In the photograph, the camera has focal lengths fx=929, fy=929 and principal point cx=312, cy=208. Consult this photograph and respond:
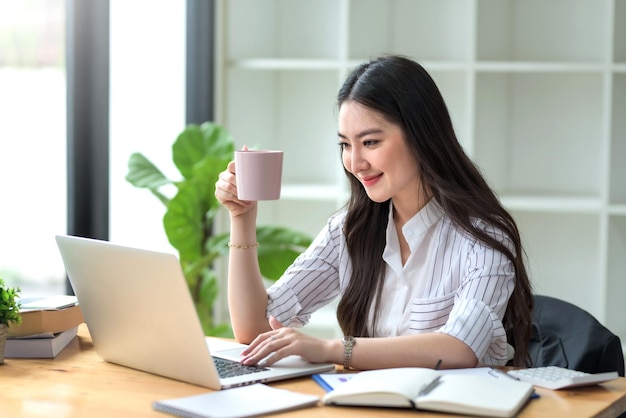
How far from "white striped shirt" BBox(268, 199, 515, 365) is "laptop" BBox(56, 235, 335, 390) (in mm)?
338

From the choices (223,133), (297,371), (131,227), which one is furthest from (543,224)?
(297,371)

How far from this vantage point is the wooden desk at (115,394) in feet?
4.75

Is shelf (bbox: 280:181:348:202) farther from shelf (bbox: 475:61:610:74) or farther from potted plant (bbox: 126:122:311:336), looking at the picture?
shelf (bbox: 475:61:610:74)

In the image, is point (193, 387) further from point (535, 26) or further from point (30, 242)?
point (535, 26)

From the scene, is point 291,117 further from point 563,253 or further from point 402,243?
point 402,243

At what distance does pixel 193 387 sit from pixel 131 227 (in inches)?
75.5

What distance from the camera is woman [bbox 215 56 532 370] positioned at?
1.94m

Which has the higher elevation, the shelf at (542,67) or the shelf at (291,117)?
the shelf at (542,67)

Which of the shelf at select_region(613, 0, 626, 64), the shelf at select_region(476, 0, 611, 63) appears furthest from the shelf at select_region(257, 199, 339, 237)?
the shelf at select_region(613, 0, 626, 64)

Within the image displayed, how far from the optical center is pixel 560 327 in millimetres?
2047

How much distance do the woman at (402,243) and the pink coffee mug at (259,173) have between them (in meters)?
0.15

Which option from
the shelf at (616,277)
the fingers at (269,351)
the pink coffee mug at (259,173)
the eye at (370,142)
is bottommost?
the shelf at (616,277)

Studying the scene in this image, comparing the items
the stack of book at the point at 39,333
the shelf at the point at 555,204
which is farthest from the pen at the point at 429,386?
the shelf at the point at 555,204

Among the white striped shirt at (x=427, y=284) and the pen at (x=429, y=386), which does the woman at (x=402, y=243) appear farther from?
the pen at (x=429, y=386)
